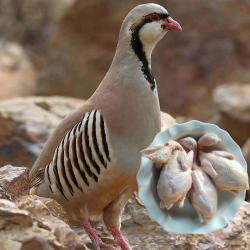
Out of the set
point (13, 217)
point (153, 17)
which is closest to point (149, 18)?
point (153, 17)

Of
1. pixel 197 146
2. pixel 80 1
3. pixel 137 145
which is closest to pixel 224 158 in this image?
pixel 197 146

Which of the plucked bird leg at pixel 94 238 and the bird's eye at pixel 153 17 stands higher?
the bird's eye at pixel 153 17

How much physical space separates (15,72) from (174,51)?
3.65 m

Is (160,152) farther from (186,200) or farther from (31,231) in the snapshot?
(31,231)

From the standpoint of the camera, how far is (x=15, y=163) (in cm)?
544

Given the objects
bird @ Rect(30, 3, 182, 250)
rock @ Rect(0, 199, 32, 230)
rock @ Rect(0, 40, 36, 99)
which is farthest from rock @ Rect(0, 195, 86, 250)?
rock @ Rect(0, 40, 36, 99)

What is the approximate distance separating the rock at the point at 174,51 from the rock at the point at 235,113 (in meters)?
2.07

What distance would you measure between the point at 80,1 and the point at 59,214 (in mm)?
7763

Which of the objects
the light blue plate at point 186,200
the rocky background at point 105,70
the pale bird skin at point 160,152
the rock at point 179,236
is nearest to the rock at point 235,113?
the rocky background at point 105,70

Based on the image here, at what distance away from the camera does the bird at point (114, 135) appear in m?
3.27

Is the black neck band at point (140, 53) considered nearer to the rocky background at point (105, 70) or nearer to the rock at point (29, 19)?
the rocky background at point (105, 70)

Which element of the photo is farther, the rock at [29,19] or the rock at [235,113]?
the rock at [29,19]

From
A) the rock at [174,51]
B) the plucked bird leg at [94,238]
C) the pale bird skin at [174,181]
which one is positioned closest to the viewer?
the pale bird skin at [174,181]

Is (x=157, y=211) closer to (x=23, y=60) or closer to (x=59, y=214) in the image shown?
(x=59, y=214)
